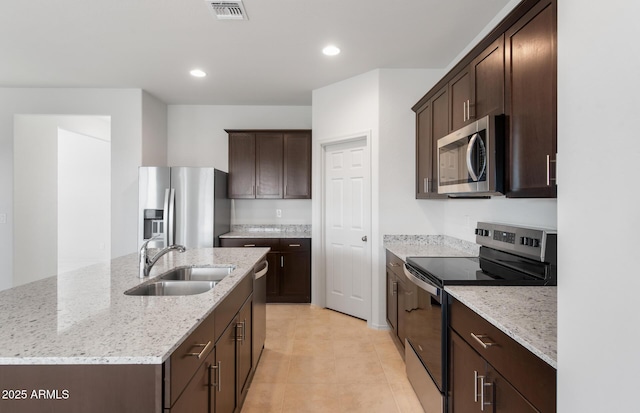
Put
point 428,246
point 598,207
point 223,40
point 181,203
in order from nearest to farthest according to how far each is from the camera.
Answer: point 598,207 < point 223,40 < point 428,246 < point 181,203

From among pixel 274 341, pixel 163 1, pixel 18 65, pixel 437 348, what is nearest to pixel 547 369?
pixel 437 348

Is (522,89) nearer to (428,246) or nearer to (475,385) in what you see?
(475,385)

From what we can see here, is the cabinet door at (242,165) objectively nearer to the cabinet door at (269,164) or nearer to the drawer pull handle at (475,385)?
the cabinet door at (269,164)

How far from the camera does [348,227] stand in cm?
386

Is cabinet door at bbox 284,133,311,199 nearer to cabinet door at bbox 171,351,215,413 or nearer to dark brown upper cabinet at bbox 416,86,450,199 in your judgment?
dark brown upper cabinet at bbox 416,86,450,199

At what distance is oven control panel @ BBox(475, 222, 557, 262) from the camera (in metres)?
1.62

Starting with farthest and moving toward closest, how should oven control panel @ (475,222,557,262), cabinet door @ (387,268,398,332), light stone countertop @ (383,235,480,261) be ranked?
cabinet door @ (387,268,398,332), light stone countertop @ (383,235,480,261), oven control panel @ (475,222,557,262)

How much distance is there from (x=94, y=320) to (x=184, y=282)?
0.72m

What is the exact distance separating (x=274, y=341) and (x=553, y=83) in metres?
2.91

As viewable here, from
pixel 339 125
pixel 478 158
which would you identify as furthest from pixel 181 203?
pixel 478 158

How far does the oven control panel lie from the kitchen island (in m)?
1.60

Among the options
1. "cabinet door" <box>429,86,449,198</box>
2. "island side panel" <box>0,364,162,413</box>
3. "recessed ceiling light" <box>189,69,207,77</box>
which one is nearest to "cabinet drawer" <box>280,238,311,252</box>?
"cabinet door" <box>429,86,449,198</box>

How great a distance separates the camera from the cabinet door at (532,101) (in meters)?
1.44

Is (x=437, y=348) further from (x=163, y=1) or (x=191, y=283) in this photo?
(x=163, y=1)
